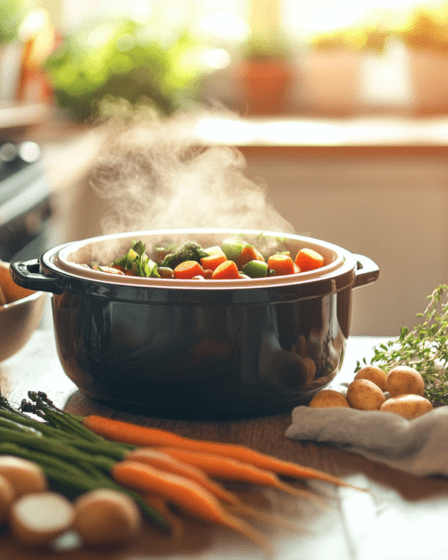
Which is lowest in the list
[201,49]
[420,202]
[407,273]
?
[407,273]

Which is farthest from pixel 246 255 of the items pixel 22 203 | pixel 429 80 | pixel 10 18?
pixel 429 80

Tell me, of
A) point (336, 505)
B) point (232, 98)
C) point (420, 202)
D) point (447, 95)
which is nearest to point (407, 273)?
point (420, 202)

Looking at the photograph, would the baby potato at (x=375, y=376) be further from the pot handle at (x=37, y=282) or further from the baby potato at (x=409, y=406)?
the pot handle at (x=37, y=282)

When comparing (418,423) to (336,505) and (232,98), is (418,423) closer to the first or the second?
(336,505)

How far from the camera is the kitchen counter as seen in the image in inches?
25.6

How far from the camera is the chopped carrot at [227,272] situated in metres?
1.06

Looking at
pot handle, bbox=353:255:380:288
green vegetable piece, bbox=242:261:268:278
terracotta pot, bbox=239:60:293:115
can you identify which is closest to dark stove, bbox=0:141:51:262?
green vegetable piece, bbox=242:261:268:278

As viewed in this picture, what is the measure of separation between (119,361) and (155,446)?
138mm

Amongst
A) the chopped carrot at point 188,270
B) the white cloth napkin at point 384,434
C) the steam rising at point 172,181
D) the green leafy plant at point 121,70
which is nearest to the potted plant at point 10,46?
the green leafy plant at point 121,70

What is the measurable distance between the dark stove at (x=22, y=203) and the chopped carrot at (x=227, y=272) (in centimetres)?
124

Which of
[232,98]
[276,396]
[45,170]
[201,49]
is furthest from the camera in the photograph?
[232,98]

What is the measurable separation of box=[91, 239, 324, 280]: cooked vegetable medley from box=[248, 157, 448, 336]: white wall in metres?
1.87

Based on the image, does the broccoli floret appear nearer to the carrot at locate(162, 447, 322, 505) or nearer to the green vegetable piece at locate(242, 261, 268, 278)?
the green vegetable piece at locate(242, 261, 268, 278)

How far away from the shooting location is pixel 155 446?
2.82ft
